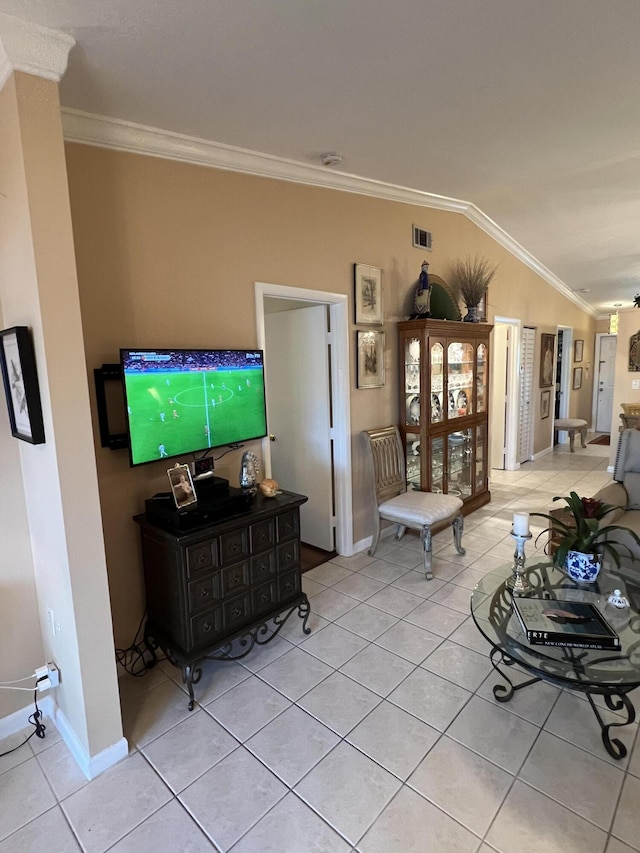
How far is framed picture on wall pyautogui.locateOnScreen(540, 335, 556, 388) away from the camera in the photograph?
6840mm

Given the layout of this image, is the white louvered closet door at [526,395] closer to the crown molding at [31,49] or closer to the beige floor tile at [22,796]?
the crown molding at [31,49]

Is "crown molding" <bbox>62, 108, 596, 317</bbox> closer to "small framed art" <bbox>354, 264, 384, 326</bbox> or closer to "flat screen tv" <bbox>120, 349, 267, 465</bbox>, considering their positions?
"small framed art" <bbox>354, 264, 384, 326</bbox>

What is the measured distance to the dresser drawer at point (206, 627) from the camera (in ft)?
7.05

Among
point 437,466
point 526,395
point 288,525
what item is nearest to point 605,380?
point 526,395

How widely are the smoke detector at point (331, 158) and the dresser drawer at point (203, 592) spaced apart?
8.25 ft

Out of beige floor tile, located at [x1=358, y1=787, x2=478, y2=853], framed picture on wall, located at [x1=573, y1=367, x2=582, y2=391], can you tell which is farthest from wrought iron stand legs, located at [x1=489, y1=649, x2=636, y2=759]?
framed picture on wall, located at [x1=573, y1=367, x2=582, y2=391]

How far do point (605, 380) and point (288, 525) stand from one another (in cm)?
939

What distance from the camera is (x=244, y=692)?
7.33ft

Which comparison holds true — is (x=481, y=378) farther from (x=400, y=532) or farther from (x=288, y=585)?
(x=288, y=585)

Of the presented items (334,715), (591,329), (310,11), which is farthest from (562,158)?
(591,329)

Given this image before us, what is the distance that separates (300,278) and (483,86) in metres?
1.43

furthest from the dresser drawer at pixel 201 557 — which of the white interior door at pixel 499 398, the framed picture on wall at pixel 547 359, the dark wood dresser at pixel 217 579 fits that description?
the framed picture on wall at pixel 547 359

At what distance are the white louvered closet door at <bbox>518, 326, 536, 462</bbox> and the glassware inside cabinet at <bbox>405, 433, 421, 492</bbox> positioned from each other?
3.01 meters

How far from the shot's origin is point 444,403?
4.12m
